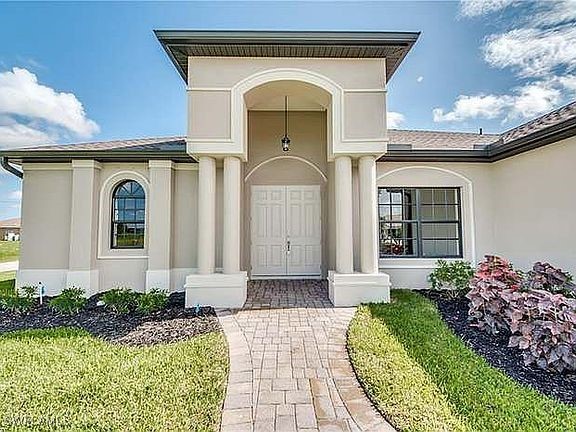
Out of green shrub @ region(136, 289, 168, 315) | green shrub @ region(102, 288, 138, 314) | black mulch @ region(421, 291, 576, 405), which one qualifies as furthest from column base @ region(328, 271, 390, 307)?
green shrub @ region(102, 288, 138, 314)

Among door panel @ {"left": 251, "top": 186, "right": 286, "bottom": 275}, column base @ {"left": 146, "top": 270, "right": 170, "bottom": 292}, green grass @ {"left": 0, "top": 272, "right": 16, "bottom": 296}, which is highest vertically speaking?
door panel @ {"left": 251, "top": 186, "right": 286, "bottom": 275}

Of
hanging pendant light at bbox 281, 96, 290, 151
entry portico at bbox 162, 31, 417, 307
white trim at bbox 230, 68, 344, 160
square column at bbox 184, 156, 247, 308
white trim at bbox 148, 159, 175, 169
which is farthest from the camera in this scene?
hanging pendant light at bbox 281, 96, 290, 151

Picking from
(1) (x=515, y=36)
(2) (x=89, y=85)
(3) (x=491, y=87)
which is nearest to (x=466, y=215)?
(1) (x=515, y=36)

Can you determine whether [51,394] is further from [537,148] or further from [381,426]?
[537,148]

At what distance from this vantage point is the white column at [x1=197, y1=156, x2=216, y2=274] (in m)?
7.34

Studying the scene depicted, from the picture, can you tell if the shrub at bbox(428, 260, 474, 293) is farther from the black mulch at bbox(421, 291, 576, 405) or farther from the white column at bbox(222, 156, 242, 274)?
the white column at bbox(222, 156, 242, 274)

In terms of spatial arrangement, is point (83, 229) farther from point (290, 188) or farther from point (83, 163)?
point (290, 188)

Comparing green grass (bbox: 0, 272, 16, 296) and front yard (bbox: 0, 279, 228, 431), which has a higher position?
green grass (bbox: 0, 272, 16, 296)

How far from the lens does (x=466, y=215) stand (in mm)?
9086

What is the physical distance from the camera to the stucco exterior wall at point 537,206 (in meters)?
6.90

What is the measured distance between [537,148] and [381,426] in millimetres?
7220

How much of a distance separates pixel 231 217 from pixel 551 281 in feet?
20.6

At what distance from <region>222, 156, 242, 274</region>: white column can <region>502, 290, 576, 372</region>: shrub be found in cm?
501

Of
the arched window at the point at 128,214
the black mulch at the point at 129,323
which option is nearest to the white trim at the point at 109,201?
the arched window at the point at 128,214
